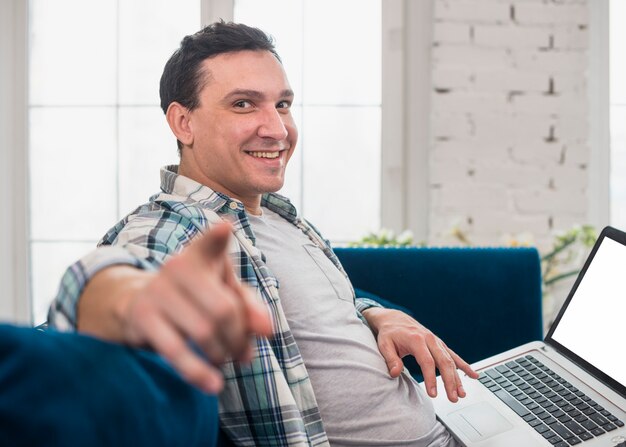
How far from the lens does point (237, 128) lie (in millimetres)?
1321

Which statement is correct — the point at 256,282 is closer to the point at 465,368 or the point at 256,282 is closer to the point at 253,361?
the point at 253,361

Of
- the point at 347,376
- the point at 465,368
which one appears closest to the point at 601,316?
the point at 465,368

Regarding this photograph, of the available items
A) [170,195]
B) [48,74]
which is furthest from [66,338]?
[48,74]

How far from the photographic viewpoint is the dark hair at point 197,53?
1.34 m

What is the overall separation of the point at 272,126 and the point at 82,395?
39.0 inches

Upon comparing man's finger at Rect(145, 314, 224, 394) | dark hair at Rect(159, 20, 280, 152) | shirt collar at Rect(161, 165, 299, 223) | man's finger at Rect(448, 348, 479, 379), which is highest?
dark hair at Rect(159, 20, 280, 152)

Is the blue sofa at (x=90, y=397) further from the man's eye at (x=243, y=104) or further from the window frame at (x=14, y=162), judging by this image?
the window frame at (x=14, y=162)

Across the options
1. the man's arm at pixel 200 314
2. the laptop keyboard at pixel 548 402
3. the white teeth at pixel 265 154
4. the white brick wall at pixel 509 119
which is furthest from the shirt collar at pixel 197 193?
the white brick wall at pixel 509 119

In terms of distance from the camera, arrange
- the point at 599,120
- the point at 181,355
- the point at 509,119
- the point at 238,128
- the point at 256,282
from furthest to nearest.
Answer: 1. the point at 599,120
2. the point at 509,119
3. the point at 238,128
4. the point at 256,282
5. the point at 181,355

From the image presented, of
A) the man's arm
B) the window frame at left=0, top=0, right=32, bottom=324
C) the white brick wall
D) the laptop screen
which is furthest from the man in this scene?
the window frame at left=0, top=0, right=32, bottom=324

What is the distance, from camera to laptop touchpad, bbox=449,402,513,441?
3.63 ft

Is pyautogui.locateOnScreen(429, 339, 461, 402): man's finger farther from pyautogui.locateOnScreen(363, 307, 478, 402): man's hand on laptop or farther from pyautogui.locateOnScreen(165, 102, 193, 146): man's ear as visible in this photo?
pyautogui.locateOnScreen(165, 102, 193, 146): man's ear

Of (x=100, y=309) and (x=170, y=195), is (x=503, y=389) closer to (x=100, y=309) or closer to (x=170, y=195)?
(x=170, y=195)

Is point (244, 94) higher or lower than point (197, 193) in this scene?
higher
